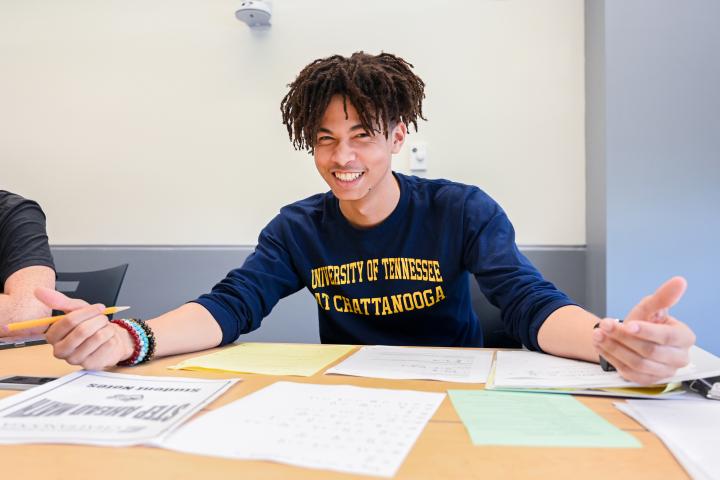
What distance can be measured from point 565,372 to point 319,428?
1.34 feet

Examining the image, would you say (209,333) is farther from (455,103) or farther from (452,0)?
(452,0)

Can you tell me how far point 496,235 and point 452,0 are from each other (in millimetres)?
1349

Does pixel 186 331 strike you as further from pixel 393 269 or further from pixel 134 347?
pixel 393 269

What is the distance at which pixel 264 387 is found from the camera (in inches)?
27.8

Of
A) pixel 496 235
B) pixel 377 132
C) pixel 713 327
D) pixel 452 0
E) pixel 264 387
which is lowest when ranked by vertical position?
pixel 713 327

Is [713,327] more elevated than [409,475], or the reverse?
[409,475]

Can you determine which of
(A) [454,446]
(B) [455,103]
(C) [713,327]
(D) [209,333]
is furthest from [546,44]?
(A) [454,446]

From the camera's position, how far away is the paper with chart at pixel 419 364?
76cm

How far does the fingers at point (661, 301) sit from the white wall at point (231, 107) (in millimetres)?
1458

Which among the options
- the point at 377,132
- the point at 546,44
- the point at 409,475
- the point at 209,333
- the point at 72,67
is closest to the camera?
the point at 409,475

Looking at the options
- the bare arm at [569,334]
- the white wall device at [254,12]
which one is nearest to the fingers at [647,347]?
the bare arm at [569,334]

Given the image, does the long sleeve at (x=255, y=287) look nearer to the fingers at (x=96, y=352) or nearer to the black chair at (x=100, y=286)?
the fingers at (x=96, y=352)

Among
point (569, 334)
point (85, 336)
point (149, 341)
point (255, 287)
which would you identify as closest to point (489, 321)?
point (569, 334)

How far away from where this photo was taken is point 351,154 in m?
1.10
